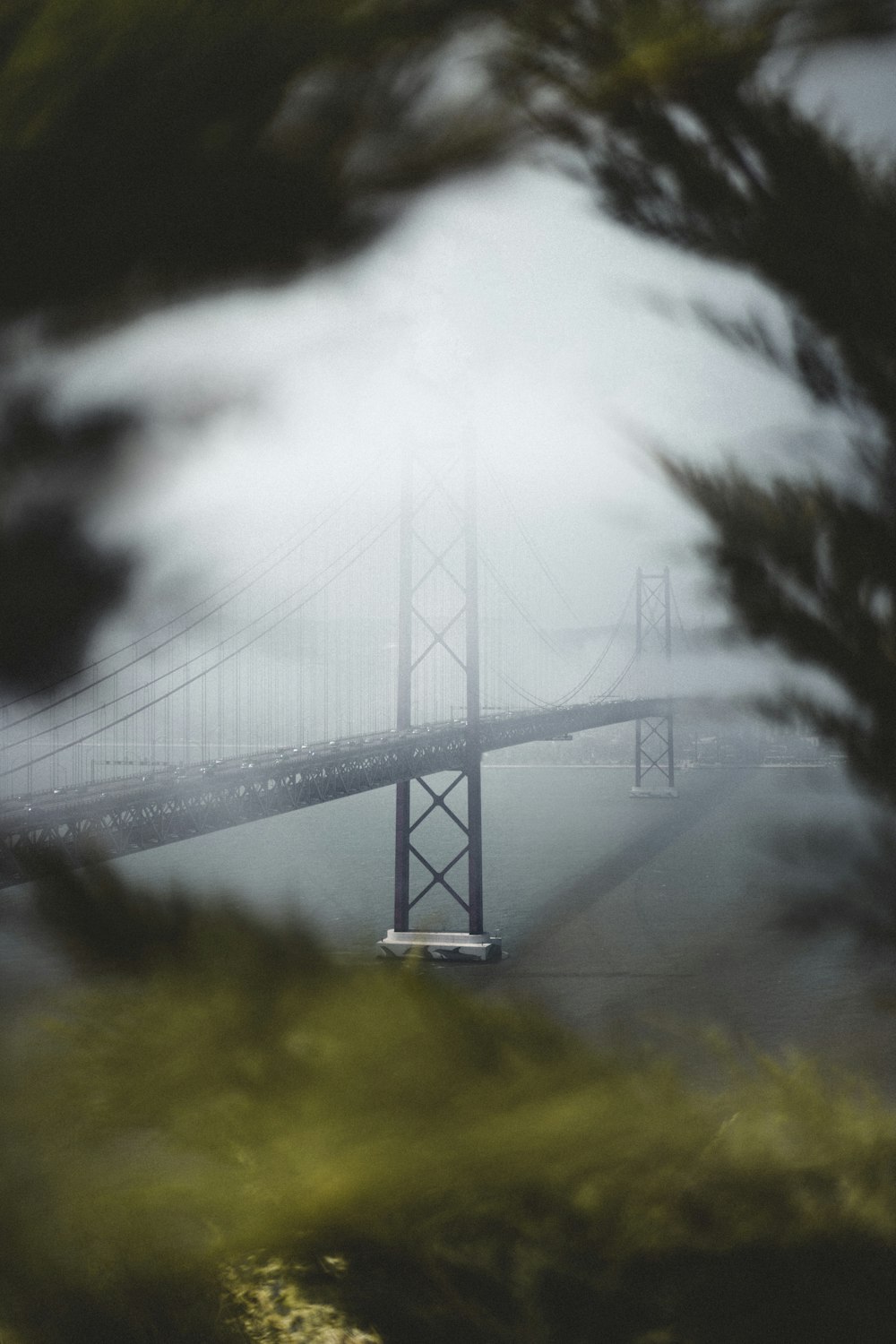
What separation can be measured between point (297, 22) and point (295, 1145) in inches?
27.9

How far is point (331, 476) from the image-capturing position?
73 centimetres

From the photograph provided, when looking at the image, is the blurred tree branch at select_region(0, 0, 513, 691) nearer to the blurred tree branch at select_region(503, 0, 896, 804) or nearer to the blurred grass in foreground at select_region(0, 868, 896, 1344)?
the blurred tree branch at select_region(503, 0, 896, 804)

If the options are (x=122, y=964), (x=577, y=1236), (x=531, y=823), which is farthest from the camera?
(x=531, y=823)

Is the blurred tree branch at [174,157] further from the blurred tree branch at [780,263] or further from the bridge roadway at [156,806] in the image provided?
the bridge roadway at [156,806]

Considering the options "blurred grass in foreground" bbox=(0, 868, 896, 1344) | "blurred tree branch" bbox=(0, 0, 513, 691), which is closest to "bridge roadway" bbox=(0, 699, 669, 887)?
"blurred grass in foreground" bbox=(0, 868, 896, 1344)

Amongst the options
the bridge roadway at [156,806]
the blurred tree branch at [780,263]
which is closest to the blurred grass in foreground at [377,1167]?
the bridge roadway at [156,806]

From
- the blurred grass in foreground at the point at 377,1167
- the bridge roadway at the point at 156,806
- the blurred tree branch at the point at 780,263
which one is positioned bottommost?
the blurred grass in foreground at the point at 377,1167

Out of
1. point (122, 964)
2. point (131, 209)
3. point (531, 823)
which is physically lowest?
point (531, 823)

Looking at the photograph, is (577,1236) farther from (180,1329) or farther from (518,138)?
(518,138)

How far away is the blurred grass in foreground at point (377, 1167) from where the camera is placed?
0.61m

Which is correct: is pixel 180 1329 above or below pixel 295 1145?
below

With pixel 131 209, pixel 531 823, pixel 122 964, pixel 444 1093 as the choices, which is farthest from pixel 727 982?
pixel 531 823

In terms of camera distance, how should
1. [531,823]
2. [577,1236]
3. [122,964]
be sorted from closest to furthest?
1. [577,1236]
2. [122,964]
3. [531,823]

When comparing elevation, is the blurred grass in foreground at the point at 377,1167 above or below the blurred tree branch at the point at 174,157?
below
